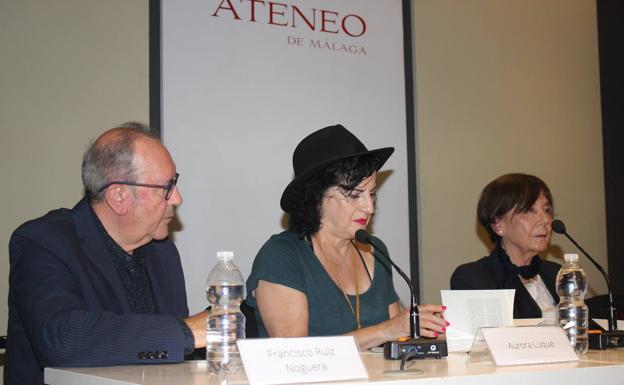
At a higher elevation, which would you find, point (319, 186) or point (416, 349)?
point (319, 186)

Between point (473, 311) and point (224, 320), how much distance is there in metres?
0.93

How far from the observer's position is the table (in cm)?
174

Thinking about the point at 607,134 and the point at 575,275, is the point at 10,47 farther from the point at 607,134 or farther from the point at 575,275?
the point at 607,134

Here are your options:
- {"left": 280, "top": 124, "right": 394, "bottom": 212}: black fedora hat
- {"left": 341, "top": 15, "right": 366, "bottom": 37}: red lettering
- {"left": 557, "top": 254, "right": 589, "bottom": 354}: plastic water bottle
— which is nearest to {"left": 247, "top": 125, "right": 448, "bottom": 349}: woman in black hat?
{"left": 280, "top": 124, "right": 394, "bottom": 212}: black fedora hat

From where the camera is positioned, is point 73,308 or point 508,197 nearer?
point 73,308

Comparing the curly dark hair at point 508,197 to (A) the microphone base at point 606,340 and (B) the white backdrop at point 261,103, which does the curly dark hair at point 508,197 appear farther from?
(A) the microphone base at point 606,340

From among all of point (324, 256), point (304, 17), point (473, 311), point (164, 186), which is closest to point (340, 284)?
point (324, 256)

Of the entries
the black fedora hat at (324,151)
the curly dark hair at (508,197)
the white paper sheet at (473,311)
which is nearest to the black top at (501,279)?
the curly dark hair at (508,197)

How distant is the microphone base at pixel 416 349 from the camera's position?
2.22 meters

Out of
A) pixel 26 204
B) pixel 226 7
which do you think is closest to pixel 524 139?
pixel 226 7

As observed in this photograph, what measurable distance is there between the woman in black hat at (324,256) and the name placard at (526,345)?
2.98 feet

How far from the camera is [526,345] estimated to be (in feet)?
6.84

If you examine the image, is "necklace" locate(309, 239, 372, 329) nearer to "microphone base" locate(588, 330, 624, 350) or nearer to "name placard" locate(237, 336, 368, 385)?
"microphone base" locate(588, 330, 624, 350)

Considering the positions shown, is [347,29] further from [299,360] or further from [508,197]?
[299,360]
